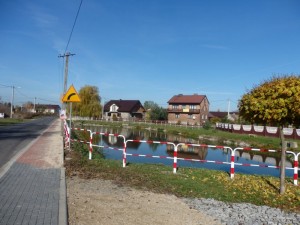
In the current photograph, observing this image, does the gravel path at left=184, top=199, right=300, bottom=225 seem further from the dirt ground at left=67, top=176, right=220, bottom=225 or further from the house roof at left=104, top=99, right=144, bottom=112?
the house roof at left=104, top=99, right=144, bottom=112

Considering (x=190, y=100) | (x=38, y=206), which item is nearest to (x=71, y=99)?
(x=38, y=206)

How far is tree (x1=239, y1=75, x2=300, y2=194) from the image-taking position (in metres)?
7.98

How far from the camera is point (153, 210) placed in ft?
20.9

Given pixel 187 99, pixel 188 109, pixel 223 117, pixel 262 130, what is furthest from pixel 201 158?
pixel 223 117

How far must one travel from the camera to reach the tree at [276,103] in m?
7.98

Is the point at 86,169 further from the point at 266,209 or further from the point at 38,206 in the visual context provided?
the point at 266,209

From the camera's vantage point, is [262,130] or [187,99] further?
[187,99]

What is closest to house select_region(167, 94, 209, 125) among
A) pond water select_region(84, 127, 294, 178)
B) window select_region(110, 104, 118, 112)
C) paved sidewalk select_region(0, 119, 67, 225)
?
window select_region(110, 104, 118, 112)

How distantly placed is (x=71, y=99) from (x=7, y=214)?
912cm

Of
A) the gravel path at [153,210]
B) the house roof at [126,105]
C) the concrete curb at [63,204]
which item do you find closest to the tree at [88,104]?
the house roof at [126,105]

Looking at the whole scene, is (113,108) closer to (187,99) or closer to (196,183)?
(187,99)

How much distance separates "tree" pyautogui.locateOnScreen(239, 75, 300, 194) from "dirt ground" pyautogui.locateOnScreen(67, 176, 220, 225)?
3103 mm

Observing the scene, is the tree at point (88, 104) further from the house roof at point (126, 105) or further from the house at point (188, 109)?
the house roof at point (126, 105)

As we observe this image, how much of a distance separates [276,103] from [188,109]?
231ft
